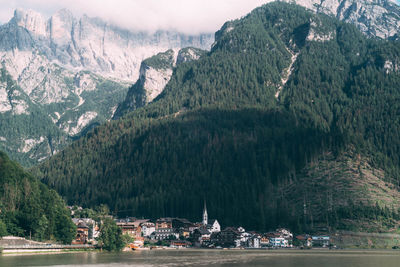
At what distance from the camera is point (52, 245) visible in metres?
198

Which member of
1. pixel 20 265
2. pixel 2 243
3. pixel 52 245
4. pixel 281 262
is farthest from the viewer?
pixel 52 245

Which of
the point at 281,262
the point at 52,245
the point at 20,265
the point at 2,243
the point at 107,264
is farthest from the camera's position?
the point at 52,245

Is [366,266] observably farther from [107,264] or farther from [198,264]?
[107,264]

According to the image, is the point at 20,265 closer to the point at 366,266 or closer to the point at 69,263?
the point at 69,263

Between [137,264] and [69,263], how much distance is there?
51.3 ft

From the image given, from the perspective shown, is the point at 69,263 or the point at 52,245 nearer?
the point at 69,263

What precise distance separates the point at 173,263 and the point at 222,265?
1215 cm

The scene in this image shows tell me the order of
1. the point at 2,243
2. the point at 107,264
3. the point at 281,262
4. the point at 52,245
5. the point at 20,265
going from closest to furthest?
the point at 20,265, the point at 107,264, the point at 281,262, the point at 2,243, the point at 52,245

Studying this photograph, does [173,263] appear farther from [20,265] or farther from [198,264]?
[20,265]

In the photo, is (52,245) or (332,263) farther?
(52,245)

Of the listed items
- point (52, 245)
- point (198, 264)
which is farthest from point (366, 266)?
point (52, 245)

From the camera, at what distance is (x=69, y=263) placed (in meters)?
151

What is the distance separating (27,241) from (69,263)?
48225 millimetres

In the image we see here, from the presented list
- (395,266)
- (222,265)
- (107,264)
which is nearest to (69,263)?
(107,264)
